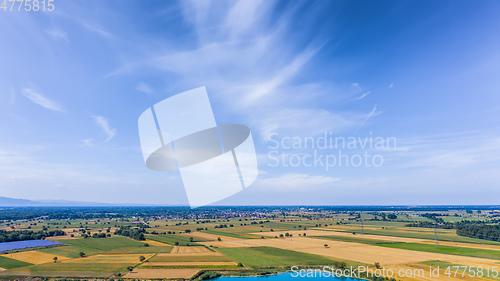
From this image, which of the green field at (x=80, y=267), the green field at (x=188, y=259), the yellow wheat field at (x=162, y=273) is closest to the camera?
the yellow wheat field at (x=162, y=273)

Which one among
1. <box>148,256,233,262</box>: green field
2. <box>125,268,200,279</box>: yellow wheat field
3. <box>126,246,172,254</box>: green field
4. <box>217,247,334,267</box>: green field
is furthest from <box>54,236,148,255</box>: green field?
<box>217,247,334,267</box>: green field

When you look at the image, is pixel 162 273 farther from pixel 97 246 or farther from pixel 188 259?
pixel 97 246

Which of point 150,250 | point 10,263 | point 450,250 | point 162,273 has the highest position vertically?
point 10,263

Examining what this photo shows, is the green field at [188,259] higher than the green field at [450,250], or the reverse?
the green field at [188,259]

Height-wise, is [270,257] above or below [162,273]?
below

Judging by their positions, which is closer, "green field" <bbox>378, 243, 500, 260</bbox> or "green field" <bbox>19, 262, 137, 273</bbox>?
"green field" <bbox>19, 262, 137, 273</bbox>

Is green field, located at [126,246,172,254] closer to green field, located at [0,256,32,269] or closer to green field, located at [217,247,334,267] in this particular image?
green field, located at [217,247,334,267]

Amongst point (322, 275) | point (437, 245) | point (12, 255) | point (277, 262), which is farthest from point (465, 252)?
point (12, 255)

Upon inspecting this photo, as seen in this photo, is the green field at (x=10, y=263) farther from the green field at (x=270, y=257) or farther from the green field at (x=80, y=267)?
the green field at (x=270, y=257)

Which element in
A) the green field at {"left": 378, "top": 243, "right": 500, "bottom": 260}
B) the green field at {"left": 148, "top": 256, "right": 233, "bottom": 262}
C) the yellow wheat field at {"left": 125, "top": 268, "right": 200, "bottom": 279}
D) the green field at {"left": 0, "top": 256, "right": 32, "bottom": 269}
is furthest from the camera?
the green field at {"left": 378, "top": 243, "right": 500, "bottom": 260}

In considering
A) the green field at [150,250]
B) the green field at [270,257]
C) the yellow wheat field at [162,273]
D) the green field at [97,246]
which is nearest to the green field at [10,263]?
the green field at [97,246]

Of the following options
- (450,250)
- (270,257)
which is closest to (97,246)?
(270,257)
